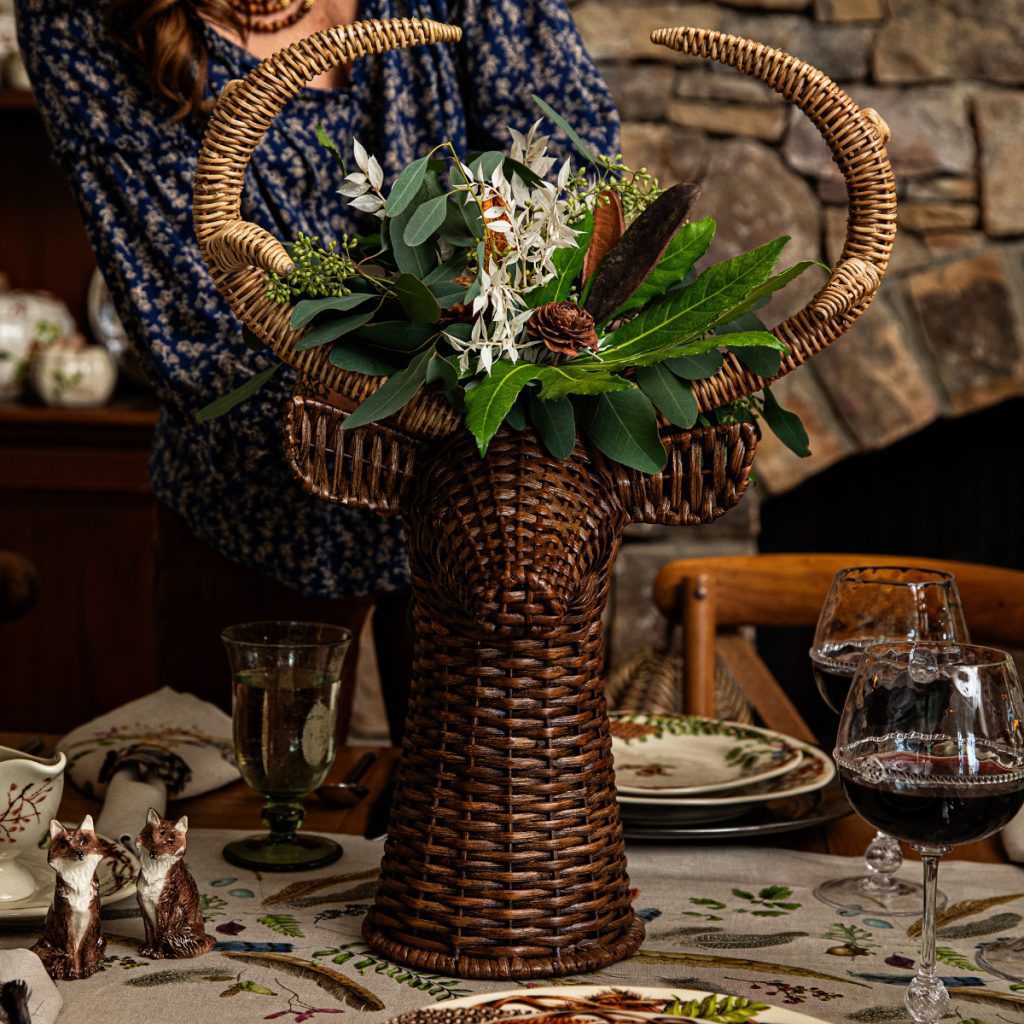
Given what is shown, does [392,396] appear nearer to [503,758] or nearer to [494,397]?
[494,397]

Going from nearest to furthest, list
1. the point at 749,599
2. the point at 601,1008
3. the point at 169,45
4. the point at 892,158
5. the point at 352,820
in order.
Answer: the point at 601,1008, the point at 352,820, the point at 169,45, the point at 749,599, the point at 892,158


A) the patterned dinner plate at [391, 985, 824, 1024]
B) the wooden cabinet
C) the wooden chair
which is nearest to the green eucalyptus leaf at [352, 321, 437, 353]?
the patterned dinner plate at [391, 985, 824, 1024]

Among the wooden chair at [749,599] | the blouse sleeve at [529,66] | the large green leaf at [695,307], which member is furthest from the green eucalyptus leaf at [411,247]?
the wooden chair at [749,599]

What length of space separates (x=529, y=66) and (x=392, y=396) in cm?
69

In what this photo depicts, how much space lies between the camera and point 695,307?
0.68m

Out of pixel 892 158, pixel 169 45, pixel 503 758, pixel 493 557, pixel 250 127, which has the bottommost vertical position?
pixel 503 758

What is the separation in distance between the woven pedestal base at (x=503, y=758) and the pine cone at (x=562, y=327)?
54 millimetres

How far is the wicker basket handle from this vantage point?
666 millimetres

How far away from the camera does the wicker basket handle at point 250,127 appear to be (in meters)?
0.67

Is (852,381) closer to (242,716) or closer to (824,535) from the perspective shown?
(824,535)

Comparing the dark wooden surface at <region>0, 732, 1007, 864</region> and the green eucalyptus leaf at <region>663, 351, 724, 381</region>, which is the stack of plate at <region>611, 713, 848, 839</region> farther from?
the green eucalyptus leaf at <region>663, 351, 724, 381</region>

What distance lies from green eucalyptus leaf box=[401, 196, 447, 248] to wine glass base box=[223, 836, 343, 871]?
0.41 metres

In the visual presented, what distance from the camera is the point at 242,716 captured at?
0.83 metres

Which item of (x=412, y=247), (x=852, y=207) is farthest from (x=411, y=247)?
(x=852, y=207)
